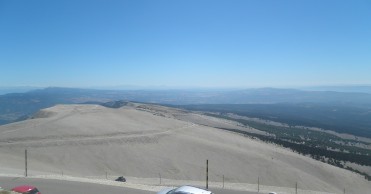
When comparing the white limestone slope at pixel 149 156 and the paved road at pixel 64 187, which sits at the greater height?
the paved road at pixel 64 187

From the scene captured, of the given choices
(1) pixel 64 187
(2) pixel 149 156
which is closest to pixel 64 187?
(1) pixel 64 187

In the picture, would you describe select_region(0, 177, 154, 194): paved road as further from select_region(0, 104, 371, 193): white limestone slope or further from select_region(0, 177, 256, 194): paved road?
select_region(0, 104, 371, 193): white limestone slope

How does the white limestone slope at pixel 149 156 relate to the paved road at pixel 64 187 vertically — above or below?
below

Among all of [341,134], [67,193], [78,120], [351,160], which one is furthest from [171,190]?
[341,134]

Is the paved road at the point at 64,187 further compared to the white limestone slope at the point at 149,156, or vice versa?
the white limestone slope at the point at 149,156

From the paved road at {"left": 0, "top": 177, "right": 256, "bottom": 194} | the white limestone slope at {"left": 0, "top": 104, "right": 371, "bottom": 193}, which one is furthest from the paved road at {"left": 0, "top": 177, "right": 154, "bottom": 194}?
the white limestone slope at {"left": 0, "top": 104, "right": 371, "bottom": 193}

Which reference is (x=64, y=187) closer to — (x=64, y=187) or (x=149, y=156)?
(x=64, y=187)

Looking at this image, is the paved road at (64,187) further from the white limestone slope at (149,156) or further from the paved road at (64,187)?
the white limestone slope at (149,156)

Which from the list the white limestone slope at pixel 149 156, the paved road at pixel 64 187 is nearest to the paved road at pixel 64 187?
the paved road at pixel 64 187

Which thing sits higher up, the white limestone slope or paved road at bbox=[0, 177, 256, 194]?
Answer: paved road at bbox=[0, 177, 256, 194]

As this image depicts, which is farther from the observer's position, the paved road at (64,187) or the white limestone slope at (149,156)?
the white limestone slope at (149,156)

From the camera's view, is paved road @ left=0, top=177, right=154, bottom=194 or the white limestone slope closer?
paved road @ left=0, top=177, right=154, bottom=194
